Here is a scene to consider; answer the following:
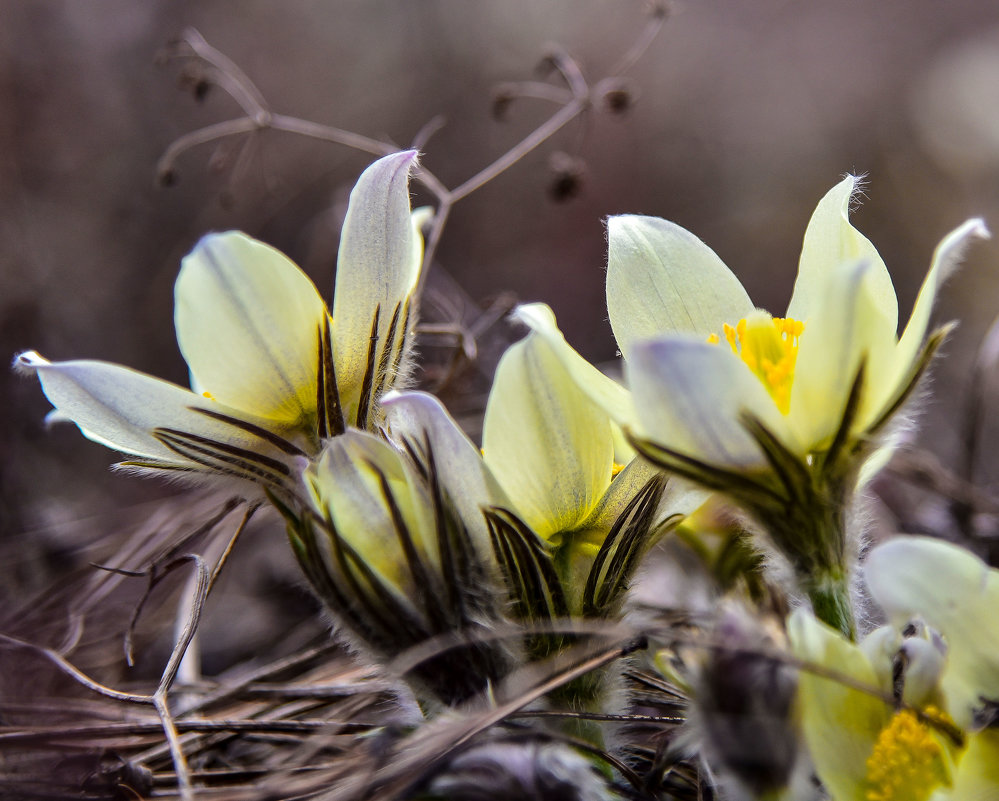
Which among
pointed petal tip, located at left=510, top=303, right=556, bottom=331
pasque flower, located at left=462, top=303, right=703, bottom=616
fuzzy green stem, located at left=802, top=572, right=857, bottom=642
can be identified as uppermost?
pointed petal tip, located at left=510, top=303, right=556, bottom=331

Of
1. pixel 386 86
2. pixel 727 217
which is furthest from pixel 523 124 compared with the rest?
pixel 727 217

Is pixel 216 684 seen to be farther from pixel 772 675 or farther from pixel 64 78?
pixel 64 78

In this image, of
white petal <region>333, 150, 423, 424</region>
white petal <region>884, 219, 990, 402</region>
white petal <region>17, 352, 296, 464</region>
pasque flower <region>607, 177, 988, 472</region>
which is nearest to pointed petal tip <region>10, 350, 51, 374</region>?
white petal <region>17, 352, 296, 464</region>

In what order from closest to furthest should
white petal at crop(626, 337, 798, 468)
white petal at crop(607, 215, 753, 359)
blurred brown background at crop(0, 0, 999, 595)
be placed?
white petal at crop(626, 337, 798, 468)
white petal at crop(607, 215, 753, 359)
blurred brown background at crop(0, 0, 999, 595)

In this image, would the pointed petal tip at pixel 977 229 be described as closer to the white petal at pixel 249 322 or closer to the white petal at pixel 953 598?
the white petal at pixel 953 598

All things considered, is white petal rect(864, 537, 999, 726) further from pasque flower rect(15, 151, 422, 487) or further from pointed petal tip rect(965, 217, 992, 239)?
pasque flower rect(15, 151, 422, 487)

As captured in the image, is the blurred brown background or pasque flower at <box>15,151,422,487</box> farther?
the blurred brown background
